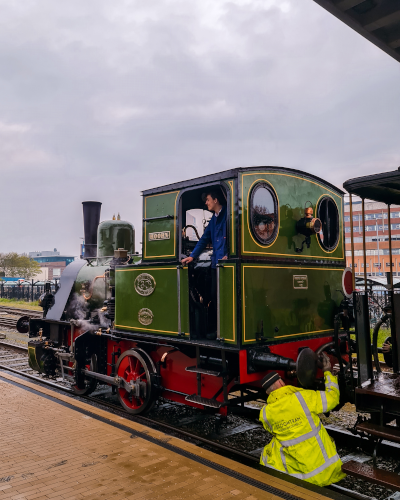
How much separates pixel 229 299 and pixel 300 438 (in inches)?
59.4

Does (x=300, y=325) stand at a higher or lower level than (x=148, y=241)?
lower

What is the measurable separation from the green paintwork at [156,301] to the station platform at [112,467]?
1.23 meters

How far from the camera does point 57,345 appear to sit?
7957 mm

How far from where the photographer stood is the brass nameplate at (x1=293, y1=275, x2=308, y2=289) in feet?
17.2

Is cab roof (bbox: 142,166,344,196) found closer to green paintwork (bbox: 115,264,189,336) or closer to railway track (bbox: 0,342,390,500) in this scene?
green paintwork (bbox: 115,264,189,336)

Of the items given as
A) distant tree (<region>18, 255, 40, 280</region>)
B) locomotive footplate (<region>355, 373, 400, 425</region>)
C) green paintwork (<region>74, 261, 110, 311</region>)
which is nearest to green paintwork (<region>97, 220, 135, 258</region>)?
green paintwork (<region>74, 261, 110, 311</region>)

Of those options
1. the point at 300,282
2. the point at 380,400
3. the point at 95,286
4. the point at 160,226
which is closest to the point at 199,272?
the point at 160,226

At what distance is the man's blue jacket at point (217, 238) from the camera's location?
5.08 meters

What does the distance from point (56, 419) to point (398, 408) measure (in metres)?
3.78

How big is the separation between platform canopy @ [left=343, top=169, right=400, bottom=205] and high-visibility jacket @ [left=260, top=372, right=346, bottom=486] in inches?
76.2

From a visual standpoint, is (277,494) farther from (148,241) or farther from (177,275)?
(148,241)

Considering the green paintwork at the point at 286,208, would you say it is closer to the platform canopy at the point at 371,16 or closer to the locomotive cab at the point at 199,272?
the locomotive cab at the point at 199,272

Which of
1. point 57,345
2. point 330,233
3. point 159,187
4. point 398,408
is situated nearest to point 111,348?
point 57,345

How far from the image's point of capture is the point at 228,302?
4625 mm
